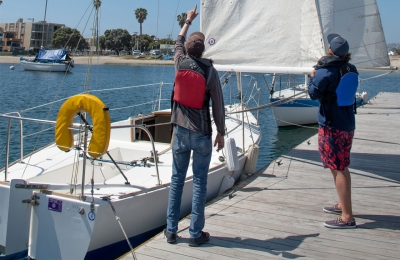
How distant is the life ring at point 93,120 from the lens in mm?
4363

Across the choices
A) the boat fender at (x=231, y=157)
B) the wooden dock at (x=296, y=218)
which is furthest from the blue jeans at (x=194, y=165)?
the boat fender at (x=231, y=157)

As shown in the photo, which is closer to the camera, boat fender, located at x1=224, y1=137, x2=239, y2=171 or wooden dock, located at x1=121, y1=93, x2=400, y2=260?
wooden dock, located at x1=121, y1=93, x2=400, y2=260

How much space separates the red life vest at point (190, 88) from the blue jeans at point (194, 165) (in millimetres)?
255

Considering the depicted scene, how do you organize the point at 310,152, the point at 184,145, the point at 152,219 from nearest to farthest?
the point at 184,145 → the point at 152,219 → the point at 310,152

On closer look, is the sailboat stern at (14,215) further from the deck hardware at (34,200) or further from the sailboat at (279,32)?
the sailboat at (279,32)

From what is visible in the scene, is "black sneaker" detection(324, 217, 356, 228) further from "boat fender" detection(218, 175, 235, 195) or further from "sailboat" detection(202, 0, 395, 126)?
"sailboat" detection(202, 0, 395, 126)

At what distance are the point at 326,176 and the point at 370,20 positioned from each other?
2771 millimetres

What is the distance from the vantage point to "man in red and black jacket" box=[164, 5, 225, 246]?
4.22 metres

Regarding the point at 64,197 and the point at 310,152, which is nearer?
the point at 64,197

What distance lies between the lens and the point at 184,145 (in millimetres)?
4320

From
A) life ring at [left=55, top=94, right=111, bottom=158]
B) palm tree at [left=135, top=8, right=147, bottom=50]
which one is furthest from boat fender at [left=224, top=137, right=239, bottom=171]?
palm tree at [left=135, top=8, right=147, bottom=50]

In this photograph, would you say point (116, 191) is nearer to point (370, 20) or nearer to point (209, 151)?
point (209, 151)

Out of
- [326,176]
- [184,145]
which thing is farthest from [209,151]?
[326,176]

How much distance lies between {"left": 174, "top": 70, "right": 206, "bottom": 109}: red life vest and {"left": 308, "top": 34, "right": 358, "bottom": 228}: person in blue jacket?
48.4 inches
